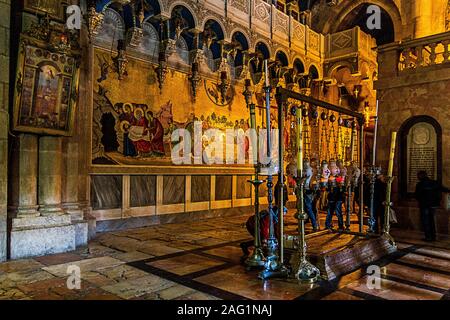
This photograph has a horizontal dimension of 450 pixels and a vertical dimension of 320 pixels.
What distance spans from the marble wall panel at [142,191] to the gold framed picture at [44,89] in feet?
8.73

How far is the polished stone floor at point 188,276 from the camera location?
3539 millimetres

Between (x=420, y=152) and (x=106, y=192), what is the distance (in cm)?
706

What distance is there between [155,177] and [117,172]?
1.03 meters

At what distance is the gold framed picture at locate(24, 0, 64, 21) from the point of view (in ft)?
17.2

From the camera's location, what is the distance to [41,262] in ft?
15.8

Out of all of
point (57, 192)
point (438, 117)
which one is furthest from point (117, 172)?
point (438, 117)

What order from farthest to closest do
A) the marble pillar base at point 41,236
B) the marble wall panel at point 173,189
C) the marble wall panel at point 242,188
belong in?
1. the marble wall panel at point 242,188
2. the marble wall panel at point 173,189
3. the marble pillar base at point 41,236

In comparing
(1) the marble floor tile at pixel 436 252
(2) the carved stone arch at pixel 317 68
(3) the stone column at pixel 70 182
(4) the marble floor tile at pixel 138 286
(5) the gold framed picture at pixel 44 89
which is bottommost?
(1) the marble floor tile at pixel 436 252

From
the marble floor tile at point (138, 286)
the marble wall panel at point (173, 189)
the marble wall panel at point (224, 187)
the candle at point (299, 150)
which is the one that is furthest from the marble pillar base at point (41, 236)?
the marble wall panel at point (224, 187)

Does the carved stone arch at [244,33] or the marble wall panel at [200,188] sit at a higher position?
the carved stone arch at [244,33]

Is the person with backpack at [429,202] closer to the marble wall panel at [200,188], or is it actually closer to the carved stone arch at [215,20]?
the marble wall panel at [200,188]

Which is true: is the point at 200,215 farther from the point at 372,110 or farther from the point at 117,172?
the point at 372,110

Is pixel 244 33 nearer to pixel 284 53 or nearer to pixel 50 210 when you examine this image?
pixel 284 53

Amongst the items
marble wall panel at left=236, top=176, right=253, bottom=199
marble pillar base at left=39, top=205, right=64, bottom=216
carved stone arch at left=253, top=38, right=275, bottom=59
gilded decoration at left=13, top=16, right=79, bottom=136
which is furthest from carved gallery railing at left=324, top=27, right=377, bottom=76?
marble pillar base at left=39, top=205, right=64, bottom=216
